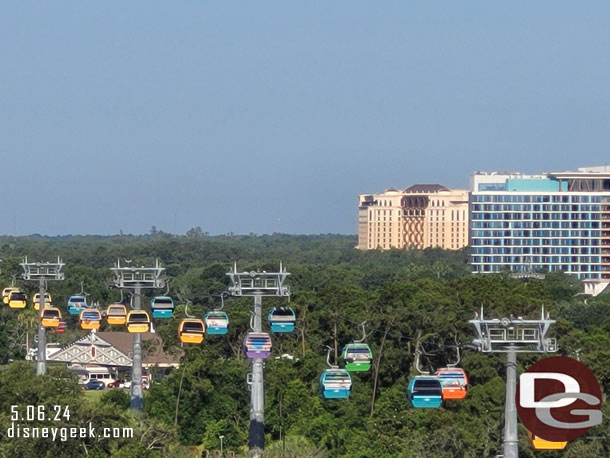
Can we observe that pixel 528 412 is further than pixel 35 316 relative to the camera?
No

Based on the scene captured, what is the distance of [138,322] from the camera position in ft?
224

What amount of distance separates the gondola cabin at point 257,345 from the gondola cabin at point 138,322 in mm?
13009

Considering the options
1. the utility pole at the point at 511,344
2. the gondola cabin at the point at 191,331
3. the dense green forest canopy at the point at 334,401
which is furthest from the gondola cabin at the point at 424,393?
the gondola cabin at the point at 191,331

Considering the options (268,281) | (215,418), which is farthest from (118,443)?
(215,418)

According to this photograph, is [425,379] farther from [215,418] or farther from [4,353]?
[4,353]

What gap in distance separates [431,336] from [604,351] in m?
12.2

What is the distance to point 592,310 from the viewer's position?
148125mm

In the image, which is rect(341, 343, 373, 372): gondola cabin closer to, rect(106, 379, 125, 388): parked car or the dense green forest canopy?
the dense green forest canopy

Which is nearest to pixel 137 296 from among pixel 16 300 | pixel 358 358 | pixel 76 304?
pixel 358 358

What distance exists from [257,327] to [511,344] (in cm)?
1510

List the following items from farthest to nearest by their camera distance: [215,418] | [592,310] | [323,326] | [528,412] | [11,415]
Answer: [592,310] < [323,326] < [215,418] < [11,415] < [528,412]

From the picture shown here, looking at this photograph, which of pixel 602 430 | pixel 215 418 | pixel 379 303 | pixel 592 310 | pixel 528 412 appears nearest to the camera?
pixel 528 412

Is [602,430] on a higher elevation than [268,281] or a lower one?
lower

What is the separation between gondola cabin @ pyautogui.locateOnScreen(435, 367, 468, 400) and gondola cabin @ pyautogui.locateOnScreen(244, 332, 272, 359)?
597 centimetres
